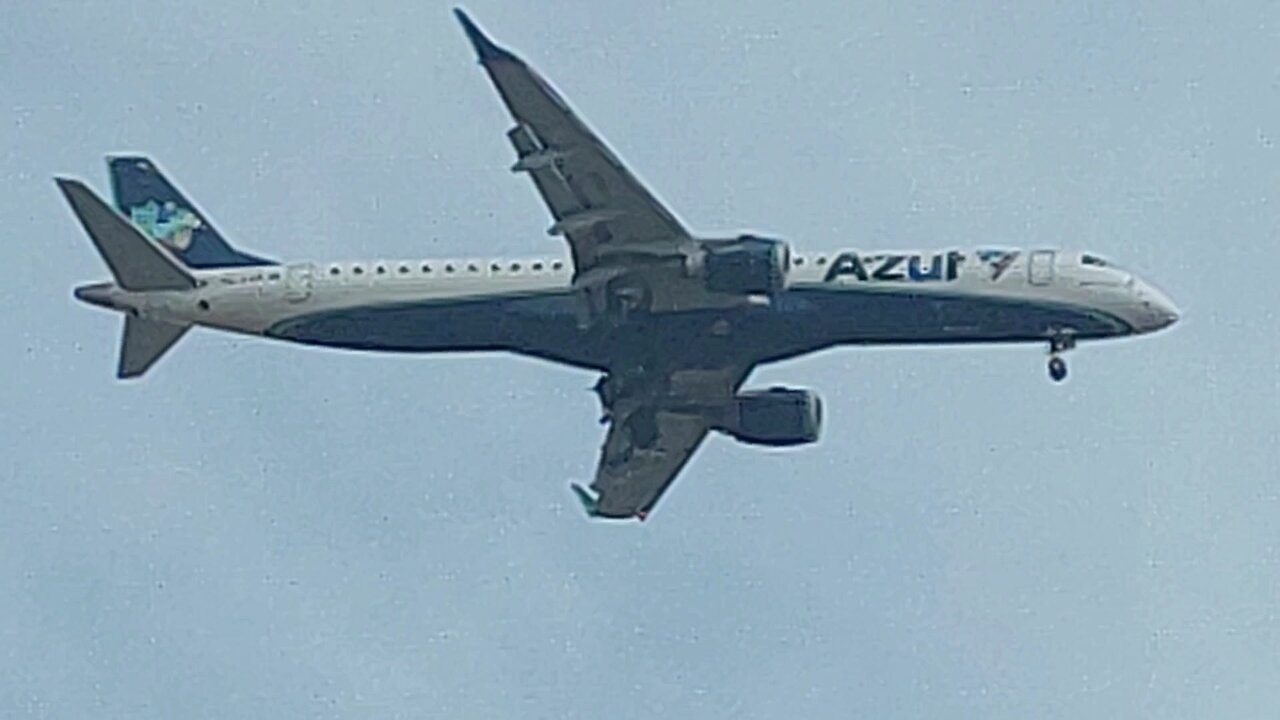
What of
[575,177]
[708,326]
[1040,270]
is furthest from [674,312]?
[1040,270]

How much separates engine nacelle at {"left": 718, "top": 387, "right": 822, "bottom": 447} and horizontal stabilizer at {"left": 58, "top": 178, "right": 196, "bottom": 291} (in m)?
17.5

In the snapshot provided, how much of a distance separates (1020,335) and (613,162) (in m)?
13.4

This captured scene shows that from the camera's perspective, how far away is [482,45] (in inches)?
3327

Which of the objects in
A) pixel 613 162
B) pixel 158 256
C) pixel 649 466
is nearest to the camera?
pixel 613 162

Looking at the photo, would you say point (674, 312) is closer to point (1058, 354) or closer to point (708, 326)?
point (708, 326)

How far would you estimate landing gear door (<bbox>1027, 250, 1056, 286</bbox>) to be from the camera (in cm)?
9388

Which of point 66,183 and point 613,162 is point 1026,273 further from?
point 66,183

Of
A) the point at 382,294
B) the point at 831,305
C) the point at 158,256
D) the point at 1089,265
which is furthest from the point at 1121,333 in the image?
the point at 158,256

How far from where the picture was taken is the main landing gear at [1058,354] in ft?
311

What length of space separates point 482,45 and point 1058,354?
21.4 metres

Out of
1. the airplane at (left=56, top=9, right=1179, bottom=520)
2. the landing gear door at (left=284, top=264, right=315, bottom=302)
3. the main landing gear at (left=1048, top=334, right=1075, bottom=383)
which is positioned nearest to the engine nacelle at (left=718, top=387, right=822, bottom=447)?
the airplane at (left=56, top=9, right=1179, bottom=520)

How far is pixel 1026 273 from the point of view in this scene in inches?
3696

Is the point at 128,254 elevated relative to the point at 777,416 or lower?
elevated

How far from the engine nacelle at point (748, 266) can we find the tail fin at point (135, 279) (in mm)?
16813
